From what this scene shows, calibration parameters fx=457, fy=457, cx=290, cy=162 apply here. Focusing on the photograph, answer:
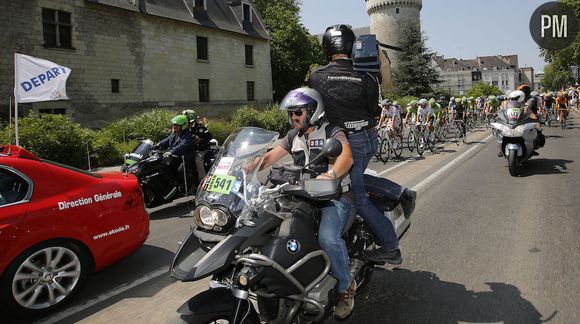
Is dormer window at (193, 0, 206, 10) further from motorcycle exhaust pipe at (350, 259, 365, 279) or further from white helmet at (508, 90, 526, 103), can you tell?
motorcycle exhaust pipe at (350, 259, 365, 279)

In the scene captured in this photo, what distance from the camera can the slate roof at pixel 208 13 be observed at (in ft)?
93.6

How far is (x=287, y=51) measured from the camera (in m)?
47.6

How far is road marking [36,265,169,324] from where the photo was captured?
13.3 feet

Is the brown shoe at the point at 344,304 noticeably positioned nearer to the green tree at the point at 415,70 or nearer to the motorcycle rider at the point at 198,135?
the motorcycle rider at the point at 198,135

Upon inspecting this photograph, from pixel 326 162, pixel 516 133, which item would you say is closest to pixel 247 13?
pixel 516 133

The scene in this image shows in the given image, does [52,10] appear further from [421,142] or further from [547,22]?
[547,22]

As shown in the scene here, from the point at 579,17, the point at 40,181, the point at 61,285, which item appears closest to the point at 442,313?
the point at 61,285

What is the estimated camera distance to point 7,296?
12.5ft

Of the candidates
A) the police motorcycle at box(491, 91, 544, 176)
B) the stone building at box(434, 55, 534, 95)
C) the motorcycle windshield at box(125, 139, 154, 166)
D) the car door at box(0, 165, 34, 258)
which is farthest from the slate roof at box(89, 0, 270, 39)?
the stone building at box(434, 55, 534, 95)

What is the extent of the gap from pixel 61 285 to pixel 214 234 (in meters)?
2.29

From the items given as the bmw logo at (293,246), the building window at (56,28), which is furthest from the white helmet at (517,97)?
the building window at (56,28)

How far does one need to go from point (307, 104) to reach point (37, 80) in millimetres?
8619

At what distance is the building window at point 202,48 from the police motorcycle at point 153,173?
26579 millimetres

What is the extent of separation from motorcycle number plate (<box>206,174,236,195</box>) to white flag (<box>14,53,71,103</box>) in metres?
8.06
